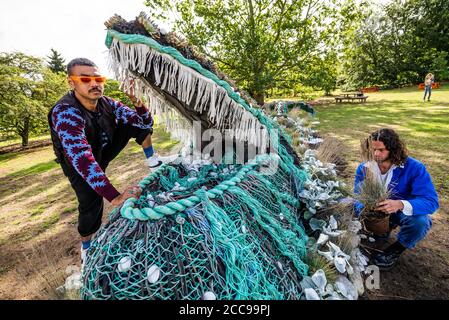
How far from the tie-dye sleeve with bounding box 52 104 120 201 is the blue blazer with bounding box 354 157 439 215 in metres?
2.23

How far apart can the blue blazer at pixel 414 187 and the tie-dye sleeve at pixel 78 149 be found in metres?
2.23

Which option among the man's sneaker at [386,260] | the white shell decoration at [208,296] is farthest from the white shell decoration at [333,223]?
the white shell decoration at [208,296]

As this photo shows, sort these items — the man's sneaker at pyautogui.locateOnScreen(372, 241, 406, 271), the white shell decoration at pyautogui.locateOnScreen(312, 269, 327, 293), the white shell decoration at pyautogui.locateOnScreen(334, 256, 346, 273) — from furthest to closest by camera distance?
the man's sneaker at pyautogui.locateOnScreen(372, 241, 406, 271), the white shell decoration at pyautogui.locateOnScreen(334, 256, 346, 273), the white shell decoration at pyautogui.locateOnScreen(312, 269, 327, 293)

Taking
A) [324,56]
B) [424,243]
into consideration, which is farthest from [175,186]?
[324,56]

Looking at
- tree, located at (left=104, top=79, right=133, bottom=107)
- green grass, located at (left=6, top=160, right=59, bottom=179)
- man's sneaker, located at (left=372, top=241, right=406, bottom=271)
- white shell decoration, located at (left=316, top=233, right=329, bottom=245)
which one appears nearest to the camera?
white shell decoration, located at (left=316, top=233, right=329, bottom=245)

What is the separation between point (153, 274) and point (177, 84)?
3.96ft

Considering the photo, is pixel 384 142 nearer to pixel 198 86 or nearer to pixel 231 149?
pixel 231 149

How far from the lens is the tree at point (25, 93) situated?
412 inches

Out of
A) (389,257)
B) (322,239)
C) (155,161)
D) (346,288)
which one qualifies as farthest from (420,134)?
→ (155,161)

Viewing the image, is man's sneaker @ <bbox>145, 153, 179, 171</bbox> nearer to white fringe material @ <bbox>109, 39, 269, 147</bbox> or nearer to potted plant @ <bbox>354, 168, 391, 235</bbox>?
white fringe material @ <bbox>109, 39, 269, 147</bbox>

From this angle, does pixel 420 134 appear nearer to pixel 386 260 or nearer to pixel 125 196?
pixel 386 260

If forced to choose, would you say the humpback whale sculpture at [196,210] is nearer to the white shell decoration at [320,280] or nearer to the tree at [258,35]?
the white shell decoration at [320,280]

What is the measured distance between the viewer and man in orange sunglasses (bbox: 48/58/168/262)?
1.57 metres

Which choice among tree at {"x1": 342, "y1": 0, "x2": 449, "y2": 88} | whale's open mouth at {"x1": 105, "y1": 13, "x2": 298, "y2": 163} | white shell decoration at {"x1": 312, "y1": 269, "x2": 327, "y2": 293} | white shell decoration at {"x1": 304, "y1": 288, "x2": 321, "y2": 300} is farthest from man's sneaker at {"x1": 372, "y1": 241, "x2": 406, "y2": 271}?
tree at {"x1": 342, "y1": 0, "x2": 449, "y2": 88}
